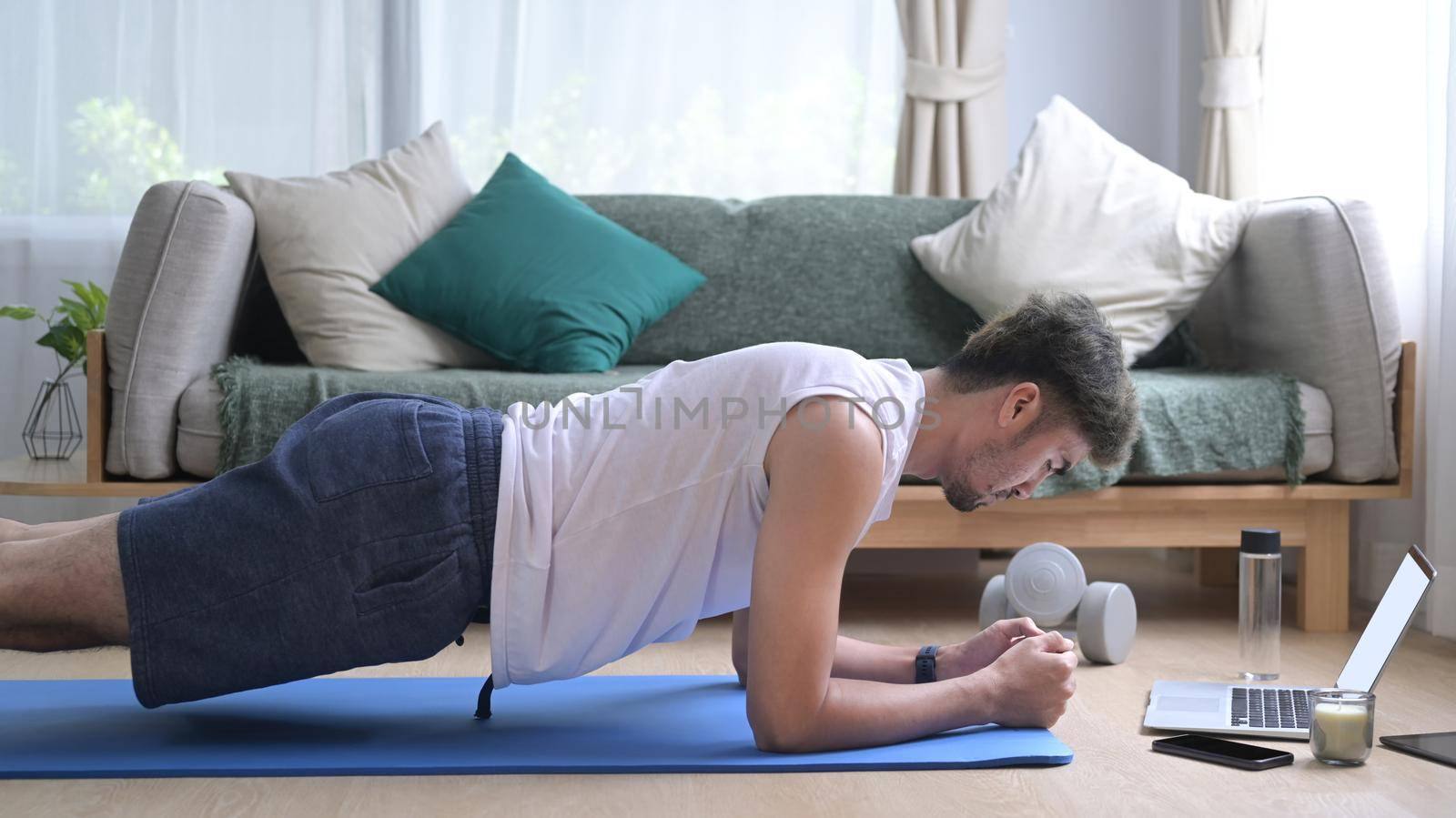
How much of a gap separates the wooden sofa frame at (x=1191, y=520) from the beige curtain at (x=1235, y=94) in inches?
36.9

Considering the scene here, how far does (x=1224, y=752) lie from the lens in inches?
61.7

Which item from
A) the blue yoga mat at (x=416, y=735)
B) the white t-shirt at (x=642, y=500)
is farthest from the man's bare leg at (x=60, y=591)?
the white t-shirt at (x=642, y=500)

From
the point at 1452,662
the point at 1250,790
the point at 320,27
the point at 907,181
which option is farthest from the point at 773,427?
the point at 320,27

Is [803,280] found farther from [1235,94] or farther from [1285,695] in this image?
[1285,695]

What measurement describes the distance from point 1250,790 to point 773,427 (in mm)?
688

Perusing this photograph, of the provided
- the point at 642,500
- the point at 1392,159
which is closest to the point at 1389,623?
the point at 642,500

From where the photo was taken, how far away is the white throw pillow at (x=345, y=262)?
266 centimetres

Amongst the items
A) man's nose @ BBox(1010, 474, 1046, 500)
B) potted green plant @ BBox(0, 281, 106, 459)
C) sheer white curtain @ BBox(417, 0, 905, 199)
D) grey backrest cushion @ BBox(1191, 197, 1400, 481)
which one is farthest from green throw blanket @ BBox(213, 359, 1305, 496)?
sheer white curtain @ BBox(417, 0, 905, 199)

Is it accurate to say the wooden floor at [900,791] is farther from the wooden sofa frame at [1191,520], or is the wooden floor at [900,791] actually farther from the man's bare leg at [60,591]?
A: the wooden sofa frame at [1191,520]

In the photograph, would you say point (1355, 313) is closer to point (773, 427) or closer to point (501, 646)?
point (773, 427)

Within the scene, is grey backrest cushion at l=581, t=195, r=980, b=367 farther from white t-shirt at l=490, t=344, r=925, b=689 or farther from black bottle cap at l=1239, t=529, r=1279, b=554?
white t-shirt at l=490, t=344, r=925, b=689

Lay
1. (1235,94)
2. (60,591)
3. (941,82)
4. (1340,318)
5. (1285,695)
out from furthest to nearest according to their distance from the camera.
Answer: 1. (941,82)
2. (1235,94)
3. (1340,318)
4. (1285,695)
5. (60,591)

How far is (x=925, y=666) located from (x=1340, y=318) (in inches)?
52.2

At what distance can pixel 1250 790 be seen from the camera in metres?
1.42
